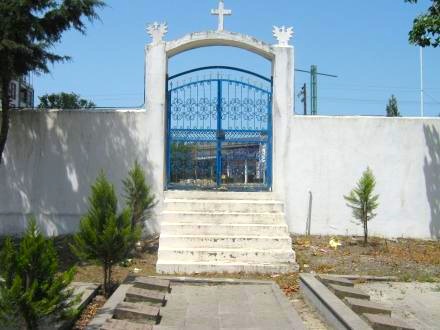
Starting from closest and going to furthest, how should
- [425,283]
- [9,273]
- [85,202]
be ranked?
[9,273] → [425,283] → [85,202]

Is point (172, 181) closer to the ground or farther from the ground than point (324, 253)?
farther from the ground

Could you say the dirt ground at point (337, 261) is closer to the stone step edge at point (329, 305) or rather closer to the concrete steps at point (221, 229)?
the stone step edge at point (329, 305)

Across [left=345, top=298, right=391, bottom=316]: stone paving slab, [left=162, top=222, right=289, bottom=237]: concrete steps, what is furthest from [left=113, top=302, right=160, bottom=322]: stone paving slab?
[left=162, top=222, right=289, bottom=237]: concrete steps

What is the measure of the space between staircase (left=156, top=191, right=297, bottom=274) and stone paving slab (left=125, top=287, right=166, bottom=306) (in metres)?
1.68

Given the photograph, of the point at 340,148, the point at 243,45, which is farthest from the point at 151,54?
the point at 340,148

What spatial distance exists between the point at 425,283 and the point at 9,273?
5950 mm

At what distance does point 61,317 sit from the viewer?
5.24 metres

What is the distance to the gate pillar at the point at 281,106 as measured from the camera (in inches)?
430

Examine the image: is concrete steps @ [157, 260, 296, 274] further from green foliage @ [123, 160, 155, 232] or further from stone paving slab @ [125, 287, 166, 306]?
stone paving slab @ [125, 287, 166, 306]

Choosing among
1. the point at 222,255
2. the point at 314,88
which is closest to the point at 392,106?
the point at 314,88

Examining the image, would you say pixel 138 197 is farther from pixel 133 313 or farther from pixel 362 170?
pixel 362 170

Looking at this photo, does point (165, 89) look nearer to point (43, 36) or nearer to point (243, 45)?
point (243, 45)

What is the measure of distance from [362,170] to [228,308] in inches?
203

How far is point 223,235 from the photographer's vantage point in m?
9.41
